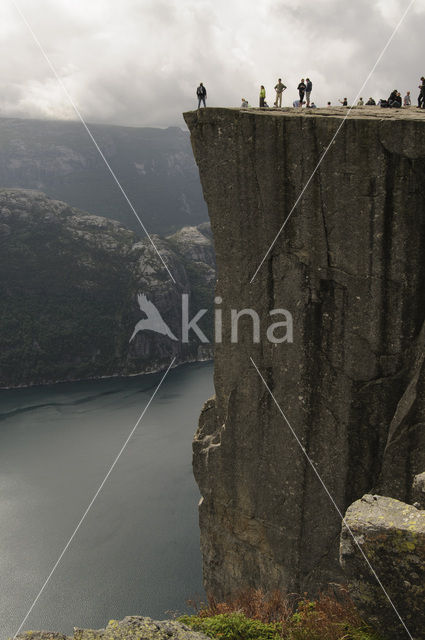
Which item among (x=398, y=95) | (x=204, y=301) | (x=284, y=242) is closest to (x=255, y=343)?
(x=284, y=242)

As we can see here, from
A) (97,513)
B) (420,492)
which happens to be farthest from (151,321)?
(420,492)

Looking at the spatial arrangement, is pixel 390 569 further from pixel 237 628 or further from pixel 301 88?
pixel 301 88

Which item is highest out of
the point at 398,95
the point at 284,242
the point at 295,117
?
the point at 398,95

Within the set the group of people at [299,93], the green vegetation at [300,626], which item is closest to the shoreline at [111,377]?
the group of people at [299,93]

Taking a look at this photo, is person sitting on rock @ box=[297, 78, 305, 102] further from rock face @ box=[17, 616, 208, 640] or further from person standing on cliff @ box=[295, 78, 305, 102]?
rock face @ box=[17, 616, 208, 640]

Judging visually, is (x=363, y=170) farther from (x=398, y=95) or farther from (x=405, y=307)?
(x=398, y=95)

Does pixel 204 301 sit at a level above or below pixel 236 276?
below
